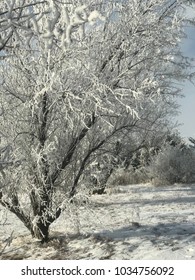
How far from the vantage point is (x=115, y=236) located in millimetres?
7605

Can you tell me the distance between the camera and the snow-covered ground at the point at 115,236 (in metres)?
6.71

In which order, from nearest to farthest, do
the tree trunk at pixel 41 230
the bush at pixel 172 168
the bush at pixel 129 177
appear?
the tree trunk at pixel 41 230 < the bush at pixel 172 168 < the bush at pixel 129 177

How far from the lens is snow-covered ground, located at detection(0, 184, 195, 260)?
671cm

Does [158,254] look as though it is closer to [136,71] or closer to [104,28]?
[136,71]

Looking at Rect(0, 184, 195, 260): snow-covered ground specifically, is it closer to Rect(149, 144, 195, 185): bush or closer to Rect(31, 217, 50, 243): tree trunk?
Rect(31, 217, 50, 243): tree trunk

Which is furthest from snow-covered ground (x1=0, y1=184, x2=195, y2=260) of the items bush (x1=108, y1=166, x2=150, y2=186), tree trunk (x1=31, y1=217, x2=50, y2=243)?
bush (x1=108, y1=166, x2=150, y2=186)

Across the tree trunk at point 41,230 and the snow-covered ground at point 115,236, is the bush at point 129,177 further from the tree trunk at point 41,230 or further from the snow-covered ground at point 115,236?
the tree trunk at point 41,230

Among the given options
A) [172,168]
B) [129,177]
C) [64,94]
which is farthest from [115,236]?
[129,177]

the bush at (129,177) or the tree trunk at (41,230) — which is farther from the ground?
the bush at (129,177)

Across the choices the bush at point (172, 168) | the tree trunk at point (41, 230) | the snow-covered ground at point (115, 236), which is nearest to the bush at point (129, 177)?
the bush at point (172, 168)

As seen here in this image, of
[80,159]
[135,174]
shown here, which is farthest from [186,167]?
[80,159]

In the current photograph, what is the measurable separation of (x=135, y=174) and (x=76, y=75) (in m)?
12.2

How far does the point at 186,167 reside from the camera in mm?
16891

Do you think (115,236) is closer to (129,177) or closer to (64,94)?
(64,94)
